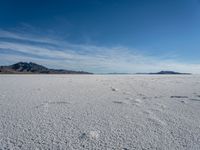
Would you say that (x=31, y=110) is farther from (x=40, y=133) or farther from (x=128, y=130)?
(x=128, y=130)

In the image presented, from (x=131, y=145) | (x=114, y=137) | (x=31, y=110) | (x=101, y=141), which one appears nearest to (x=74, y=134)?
(x=101, y=141)

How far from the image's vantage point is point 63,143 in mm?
1457

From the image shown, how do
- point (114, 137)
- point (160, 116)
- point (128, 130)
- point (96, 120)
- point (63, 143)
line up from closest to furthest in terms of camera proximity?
1. point (63, 143)
2. point (114, 137)
3. point (128, 130)
4. point (96, 120)
5. point (160, 116)

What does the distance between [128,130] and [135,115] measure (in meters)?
0.63

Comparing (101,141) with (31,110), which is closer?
(101,141)

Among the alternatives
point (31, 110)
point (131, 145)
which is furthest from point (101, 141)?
point (31, 110)

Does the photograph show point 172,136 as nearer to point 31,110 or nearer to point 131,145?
point 131,145

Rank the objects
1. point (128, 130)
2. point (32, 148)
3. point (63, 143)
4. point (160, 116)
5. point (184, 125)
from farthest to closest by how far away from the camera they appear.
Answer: point (160, 116) → point (184, 125) → point (128, 130) → point (63, 143) → point (32, 148)

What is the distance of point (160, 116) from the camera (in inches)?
91.0

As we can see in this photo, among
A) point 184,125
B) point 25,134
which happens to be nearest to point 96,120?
point 25,134

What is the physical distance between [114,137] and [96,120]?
0.57m

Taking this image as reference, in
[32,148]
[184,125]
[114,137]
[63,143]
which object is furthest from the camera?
[184,125]

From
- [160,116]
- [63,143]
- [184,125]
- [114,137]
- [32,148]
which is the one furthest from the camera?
[160,116]

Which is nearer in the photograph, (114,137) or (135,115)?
(114,137)
